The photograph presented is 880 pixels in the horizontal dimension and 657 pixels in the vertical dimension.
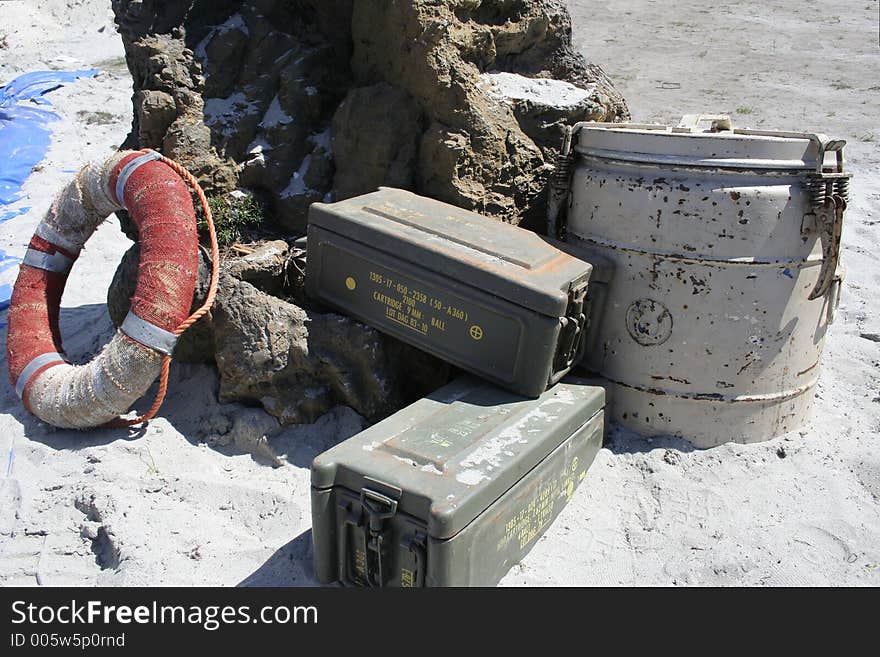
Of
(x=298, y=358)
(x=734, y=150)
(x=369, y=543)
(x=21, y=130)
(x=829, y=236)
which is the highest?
(x=734, y=150)

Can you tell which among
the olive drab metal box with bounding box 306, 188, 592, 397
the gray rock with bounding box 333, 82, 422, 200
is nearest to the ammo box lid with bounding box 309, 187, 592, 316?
the olive drab metal box with bounding box 306, 188, 592, 397

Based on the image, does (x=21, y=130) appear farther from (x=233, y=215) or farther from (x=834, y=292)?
(x=834, y=292)

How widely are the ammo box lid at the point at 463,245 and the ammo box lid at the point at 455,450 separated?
1.45 feet

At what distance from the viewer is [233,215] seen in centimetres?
429

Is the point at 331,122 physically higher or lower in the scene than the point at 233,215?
higher

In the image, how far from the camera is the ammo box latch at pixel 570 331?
338 cm

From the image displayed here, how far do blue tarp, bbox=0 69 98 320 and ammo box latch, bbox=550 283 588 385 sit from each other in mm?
4346

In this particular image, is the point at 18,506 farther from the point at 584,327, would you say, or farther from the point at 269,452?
the point at 584,327

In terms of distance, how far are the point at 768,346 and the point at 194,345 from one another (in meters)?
2.84

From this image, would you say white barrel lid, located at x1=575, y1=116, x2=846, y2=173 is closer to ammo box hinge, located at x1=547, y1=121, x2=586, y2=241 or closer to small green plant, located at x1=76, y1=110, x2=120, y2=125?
ammo box hinge, located at x1=547, y1=121, x2=586, y2=241

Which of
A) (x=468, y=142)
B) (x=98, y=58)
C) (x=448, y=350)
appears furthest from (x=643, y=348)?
(x=98, y=58)

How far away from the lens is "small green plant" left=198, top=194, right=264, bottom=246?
4.21m

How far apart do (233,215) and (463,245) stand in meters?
1.49

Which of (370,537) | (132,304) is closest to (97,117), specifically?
(132,304)
